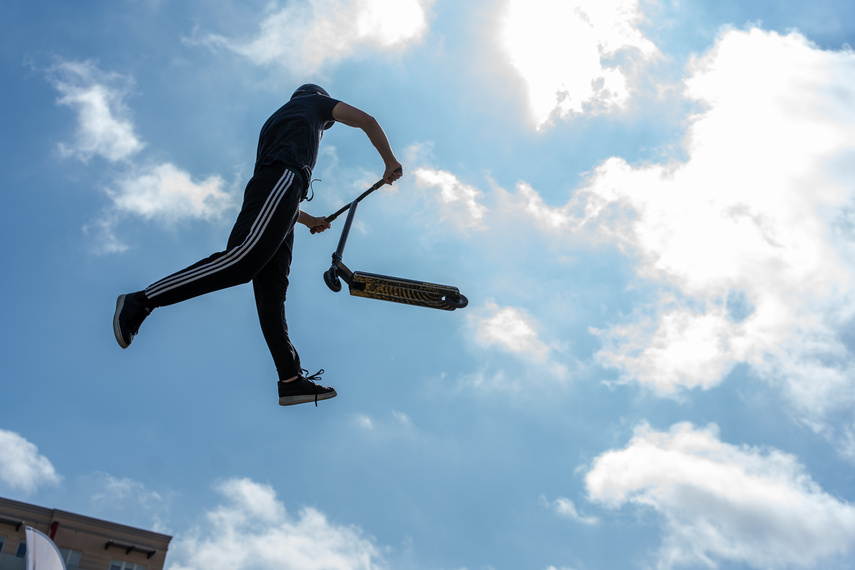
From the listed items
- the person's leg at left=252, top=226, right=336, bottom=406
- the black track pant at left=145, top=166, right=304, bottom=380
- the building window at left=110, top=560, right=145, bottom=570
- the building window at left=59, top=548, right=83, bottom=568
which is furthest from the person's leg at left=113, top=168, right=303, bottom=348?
the building window at left=110, top=560, right=145, bottom=570

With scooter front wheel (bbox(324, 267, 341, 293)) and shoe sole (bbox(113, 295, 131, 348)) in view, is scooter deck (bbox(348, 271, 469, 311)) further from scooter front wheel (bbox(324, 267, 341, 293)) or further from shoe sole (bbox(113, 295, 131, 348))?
shoe sole (bbox(113, 295, 131, 348))

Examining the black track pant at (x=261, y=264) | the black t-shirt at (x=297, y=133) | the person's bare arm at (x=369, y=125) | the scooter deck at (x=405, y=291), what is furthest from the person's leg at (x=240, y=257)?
the scooter deck at (x=405, y=291)

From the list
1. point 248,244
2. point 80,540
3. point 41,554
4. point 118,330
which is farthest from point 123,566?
point 248,244

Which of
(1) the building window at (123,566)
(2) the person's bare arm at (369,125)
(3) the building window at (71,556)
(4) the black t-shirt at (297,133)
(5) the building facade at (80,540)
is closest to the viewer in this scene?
(4) the black t-shirt at (297,133)

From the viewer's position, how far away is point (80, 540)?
106 feet

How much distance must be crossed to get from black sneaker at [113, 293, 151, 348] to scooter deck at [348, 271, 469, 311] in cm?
204

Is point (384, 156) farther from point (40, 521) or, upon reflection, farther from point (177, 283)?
point (40, 521)

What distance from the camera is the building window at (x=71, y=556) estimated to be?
31.3m

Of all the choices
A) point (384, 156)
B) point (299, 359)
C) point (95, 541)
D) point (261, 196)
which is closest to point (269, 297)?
point (299, 359)

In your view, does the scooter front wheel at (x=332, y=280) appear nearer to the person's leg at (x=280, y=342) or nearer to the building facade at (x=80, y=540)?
the person's leg at (x=280, y=342)

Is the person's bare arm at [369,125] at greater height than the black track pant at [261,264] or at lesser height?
greater

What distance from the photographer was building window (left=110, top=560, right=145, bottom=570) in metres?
32.6

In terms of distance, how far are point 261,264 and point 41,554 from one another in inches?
1042

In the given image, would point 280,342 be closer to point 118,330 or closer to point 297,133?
point 118,330
